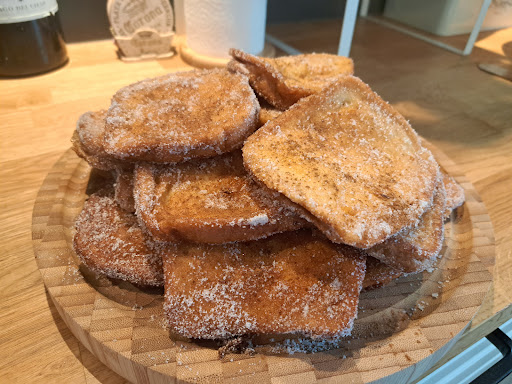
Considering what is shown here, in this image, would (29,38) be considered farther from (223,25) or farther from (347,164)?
(347,164)

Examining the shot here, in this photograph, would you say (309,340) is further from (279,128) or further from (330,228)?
(279,128)

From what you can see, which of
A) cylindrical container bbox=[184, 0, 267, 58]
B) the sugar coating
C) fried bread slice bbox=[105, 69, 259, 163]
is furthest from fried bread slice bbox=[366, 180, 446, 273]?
cylindrical container bbox=[184, 0, 267, 58]

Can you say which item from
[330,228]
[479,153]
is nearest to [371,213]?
[330,228]

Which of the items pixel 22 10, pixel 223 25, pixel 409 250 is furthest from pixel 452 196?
pixel 22 10

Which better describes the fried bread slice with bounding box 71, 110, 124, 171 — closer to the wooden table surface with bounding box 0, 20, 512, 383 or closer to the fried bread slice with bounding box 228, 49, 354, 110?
the wooden table surface with bounding box 0, 20, 512, 383

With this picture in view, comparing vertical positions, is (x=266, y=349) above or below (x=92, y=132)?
below

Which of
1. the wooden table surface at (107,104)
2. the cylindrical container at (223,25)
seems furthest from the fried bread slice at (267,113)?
the cylindrical container at (223,25)

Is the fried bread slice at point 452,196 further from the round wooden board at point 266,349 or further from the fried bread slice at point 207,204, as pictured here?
the fried bread slice at point 207,204
